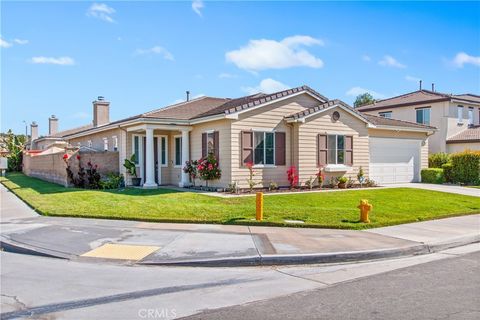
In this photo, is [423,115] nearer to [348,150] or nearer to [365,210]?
[348,150]

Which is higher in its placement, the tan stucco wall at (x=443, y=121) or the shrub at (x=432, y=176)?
the tan stucco wall at (x=443, y=121)

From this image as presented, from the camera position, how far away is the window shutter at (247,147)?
17.7 m

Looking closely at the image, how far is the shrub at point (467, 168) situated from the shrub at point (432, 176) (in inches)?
28.9

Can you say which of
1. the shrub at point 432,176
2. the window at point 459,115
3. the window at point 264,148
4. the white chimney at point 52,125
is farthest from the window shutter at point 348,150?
the white chimney at point 52,125

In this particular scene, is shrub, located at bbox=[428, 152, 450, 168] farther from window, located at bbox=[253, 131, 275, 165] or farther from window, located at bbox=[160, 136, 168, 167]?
window, located at bbox=[160, 136, 168, 167]

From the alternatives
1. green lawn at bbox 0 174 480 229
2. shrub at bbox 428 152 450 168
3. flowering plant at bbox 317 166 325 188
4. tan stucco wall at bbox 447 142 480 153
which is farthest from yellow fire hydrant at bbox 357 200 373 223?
tan stucco wall at bbox 447 142 480 153

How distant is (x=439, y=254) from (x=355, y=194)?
8434 mm

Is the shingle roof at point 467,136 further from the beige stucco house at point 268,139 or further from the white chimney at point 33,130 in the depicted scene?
the white chimney at point 33,130

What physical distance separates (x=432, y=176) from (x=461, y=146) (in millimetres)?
9425

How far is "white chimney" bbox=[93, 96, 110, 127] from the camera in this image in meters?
29.4

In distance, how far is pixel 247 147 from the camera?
58.6 feet

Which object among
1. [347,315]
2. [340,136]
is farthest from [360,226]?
[340,136]

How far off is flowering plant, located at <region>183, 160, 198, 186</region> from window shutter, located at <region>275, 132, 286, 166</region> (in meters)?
3.62

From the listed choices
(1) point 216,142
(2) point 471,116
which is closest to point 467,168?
(2) point 471,116
